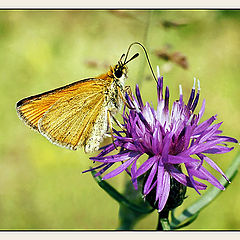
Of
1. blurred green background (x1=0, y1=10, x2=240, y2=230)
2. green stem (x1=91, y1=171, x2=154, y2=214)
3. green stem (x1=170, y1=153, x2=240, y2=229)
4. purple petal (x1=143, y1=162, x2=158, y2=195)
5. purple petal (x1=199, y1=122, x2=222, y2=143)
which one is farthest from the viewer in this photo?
blurred green background (x1=0, y1=10, x2=240, y2=230)

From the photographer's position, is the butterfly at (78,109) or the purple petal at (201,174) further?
the butterfly at (78,109)

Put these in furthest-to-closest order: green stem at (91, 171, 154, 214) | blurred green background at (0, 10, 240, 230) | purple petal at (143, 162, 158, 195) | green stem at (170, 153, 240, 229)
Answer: blurred green background at (0, 10, 240, 230) < green stem at (170, 153, 240, 229) < green stem at (91, 171, 154, 214) < purple petal at (143, 162, 158, 195)

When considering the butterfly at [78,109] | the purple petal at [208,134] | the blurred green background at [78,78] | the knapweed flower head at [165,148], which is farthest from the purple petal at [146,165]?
the blurred green background at [78,78]

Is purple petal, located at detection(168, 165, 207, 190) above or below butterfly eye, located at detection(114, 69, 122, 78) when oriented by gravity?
below

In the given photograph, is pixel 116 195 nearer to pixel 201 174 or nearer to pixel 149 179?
pixel 149 179

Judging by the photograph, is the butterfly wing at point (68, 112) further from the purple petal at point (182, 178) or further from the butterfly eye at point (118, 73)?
the purple petal at point (182, 178)

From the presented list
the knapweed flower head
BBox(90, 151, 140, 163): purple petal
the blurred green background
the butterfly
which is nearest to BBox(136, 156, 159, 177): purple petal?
the knapweed flower head

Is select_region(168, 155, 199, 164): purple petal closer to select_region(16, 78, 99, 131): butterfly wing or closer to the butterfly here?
the butterfly

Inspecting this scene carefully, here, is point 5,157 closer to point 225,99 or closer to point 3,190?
point 3,190
